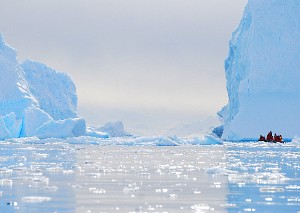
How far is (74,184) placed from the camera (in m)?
10.5

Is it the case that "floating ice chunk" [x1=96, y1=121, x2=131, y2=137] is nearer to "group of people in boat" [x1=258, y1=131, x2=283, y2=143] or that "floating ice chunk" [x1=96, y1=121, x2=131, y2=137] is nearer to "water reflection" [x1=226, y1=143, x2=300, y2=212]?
"group of people in boat" [x1=258, y1=131, x2=283, y2=143]

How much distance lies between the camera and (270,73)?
42.5m

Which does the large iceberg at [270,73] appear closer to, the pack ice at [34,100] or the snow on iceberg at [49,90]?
the pack ice at [34,100]

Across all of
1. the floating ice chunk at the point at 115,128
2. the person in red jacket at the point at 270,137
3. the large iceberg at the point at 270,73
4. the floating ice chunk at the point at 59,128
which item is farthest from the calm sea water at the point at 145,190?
the floating ice chunk at the point at 115,128

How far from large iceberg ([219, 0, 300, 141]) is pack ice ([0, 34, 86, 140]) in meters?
10.0

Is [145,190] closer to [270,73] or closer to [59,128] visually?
[59,128]

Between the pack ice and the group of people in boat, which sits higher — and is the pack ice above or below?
above

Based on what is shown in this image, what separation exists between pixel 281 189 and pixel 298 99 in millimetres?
34244

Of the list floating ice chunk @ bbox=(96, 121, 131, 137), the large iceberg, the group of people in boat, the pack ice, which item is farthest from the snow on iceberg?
the group of people in boat

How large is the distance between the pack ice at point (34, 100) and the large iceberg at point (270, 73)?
32.9 ft

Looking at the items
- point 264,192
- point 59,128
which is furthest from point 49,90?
point 264,192

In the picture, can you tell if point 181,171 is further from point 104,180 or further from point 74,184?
point 74,184

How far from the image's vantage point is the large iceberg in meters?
42.2

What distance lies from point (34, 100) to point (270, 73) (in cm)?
1704
